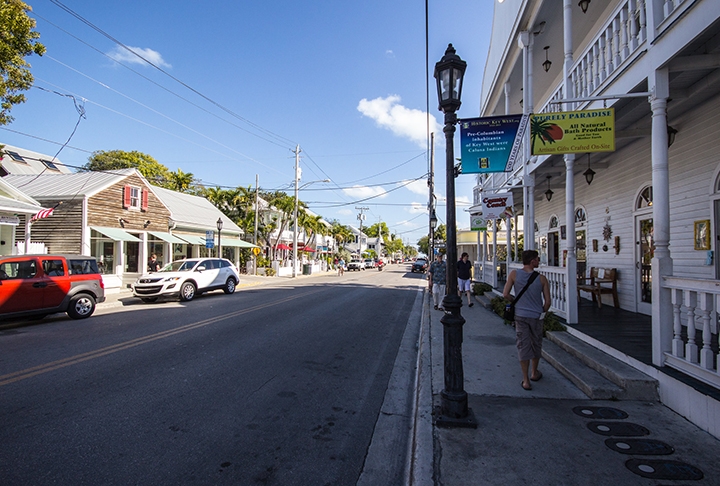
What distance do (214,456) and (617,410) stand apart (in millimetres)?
4159

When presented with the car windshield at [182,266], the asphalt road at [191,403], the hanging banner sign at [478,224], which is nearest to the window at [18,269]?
the asphalt road at [191,403]

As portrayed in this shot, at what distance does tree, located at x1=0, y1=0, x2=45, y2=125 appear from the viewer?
9570 millimetres

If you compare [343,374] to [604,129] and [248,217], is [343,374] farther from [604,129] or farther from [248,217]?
[248,217]

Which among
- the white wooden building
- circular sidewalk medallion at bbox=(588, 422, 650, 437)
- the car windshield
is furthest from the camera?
the car windshield

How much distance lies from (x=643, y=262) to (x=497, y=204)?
14.5 feet

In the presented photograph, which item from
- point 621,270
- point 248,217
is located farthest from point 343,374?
point 248,217

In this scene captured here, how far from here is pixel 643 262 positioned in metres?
8.79

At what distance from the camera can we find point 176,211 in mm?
25703

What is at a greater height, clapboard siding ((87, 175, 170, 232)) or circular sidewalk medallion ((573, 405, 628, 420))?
clapboard siding ((87, 175, 170, 232))

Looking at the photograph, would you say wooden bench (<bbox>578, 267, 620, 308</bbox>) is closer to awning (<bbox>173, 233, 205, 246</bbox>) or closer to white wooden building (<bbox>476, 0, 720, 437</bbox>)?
white wooden building (<bbox>476, 0, 720, 437</bbox>)

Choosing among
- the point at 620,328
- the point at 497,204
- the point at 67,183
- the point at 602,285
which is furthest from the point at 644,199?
the point at 67,183

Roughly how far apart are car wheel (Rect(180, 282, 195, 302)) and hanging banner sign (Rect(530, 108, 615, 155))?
530 inches

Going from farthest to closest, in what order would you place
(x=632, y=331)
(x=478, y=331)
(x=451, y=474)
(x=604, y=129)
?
(x=478, y=331)
(x=632, y=331)
(x=604, y=129)
(x=451, y=474)

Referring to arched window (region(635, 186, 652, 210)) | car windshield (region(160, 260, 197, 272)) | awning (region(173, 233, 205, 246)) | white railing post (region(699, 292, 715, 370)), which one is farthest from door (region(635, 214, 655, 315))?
awning (region(173, 233, 205, 246))
